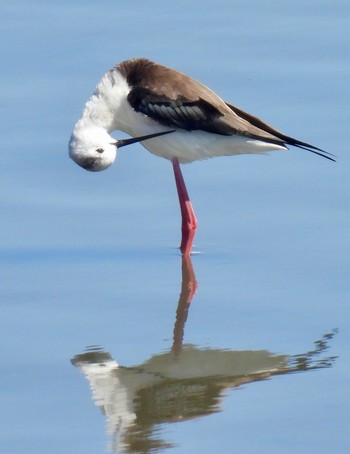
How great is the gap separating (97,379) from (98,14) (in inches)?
226

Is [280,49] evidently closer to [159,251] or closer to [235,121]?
[235,121]

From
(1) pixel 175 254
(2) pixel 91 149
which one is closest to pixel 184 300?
(1) pixel 175 254

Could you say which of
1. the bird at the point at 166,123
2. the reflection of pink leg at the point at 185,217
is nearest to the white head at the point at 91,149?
the bird at the point at 166,123

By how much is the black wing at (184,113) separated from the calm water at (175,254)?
47cm

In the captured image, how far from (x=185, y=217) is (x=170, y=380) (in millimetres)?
2276

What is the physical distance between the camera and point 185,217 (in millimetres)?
9031

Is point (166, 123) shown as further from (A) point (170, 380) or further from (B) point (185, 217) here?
(A) point (170, 380)

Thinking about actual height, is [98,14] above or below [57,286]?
above

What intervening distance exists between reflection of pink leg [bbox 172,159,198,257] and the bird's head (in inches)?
13.5

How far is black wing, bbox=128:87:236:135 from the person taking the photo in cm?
925

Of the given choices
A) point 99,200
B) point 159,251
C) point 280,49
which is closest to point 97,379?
point 159,251

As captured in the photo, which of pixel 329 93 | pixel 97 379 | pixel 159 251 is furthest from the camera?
pixel 329 93

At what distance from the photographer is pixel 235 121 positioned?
923 centimetres

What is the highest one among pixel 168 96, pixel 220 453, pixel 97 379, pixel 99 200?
pixel 168 96
